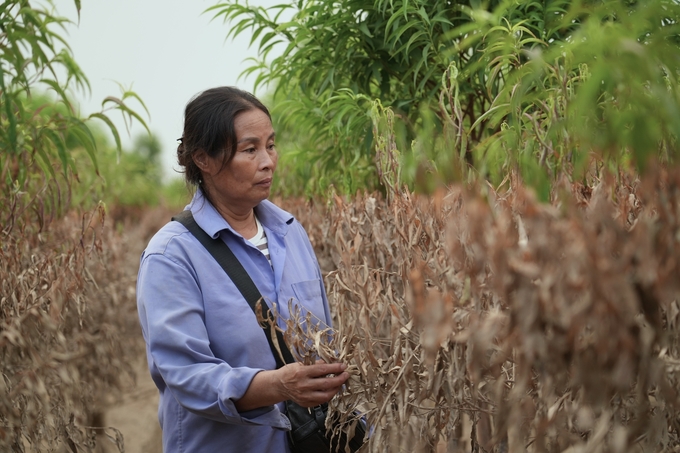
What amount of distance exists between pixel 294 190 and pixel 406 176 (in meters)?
2.62

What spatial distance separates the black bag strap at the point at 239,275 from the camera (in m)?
1.78

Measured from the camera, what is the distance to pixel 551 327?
3.24ft

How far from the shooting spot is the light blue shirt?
63.4 inches

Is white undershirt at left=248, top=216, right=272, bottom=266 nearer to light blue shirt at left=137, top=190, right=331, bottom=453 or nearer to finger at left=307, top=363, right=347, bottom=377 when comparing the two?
light blue shirt at left=137, top=190, right=331, bottom=453

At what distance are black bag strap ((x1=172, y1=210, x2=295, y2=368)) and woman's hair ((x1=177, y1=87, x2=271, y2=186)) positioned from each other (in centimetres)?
Answer: 21

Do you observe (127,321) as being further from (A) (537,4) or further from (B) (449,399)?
(B) (449,399)

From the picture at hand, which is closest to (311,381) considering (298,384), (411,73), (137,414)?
(298,384)

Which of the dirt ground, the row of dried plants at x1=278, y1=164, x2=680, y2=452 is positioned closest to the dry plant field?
the row of dried plants at x1=278, y1=164, x2=680, y2=452

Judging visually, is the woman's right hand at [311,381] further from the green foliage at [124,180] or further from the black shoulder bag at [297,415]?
the green foliage at [124,180]

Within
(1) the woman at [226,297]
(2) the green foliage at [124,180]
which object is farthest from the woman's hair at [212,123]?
(2) the green foliage at [124,180]

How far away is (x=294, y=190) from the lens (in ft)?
15.6

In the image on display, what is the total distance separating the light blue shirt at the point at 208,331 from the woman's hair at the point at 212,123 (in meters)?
0.13

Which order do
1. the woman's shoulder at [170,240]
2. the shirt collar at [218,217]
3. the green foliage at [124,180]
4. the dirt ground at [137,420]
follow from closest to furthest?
1. the woman's shoulder at [170,240]
2. the shirt collar at [218,217]
3. the dirt ground at [137,420]
4. the green foliage at [124,180]

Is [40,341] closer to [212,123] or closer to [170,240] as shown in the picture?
[170,240]
